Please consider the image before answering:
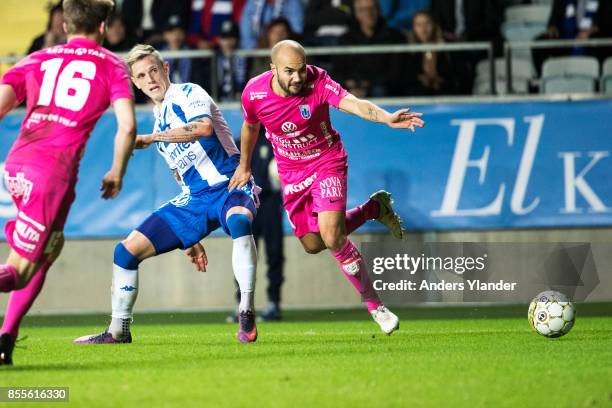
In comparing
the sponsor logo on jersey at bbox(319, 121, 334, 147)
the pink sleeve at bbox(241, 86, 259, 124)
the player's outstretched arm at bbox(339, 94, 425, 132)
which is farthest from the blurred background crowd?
the player's outstretched arm at bbox(339, 94, 425, 132)

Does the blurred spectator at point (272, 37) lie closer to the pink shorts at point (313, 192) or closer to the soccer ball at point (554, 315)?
the pink shorts at point (313, 192)

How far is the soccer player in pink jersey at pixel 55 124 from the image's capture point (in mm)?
7086

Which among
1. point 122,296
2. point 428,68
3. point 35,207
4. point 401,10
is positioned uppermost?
point 35,207

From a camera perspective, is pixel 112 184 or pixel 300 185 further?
pixel 300 185

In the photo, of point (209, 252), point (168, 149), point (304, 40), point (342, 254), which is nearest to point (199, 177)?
point (168, 149)

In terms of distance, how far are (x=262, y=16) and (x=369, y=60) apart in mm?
1839

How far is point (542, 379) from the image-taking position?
265 inches

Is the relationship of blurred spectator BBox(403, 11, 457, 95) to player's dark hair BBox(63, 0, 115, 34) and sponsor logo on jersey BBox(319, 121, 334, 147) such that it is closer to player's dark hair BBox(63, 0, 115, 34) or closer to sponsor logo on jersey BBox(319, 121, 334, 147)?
sponsor logo on jersey BBox(319, 121, 334, 147)

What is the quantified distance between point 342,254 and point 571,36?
743 centimetres

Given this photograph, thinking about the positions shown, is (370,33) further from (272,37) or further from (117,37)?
(117,37)

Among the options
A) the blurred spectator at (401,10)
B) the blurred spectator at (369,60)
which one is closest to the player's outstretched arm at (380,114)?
the blurred spectator at (369,60)

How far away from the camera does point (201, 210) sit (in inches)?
371

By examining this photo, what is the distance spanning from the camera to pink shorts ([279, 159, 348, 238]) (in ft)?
31.8

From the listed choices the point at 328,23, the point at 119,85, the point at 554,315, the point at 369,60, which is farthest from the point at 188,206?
the point at 328,23
